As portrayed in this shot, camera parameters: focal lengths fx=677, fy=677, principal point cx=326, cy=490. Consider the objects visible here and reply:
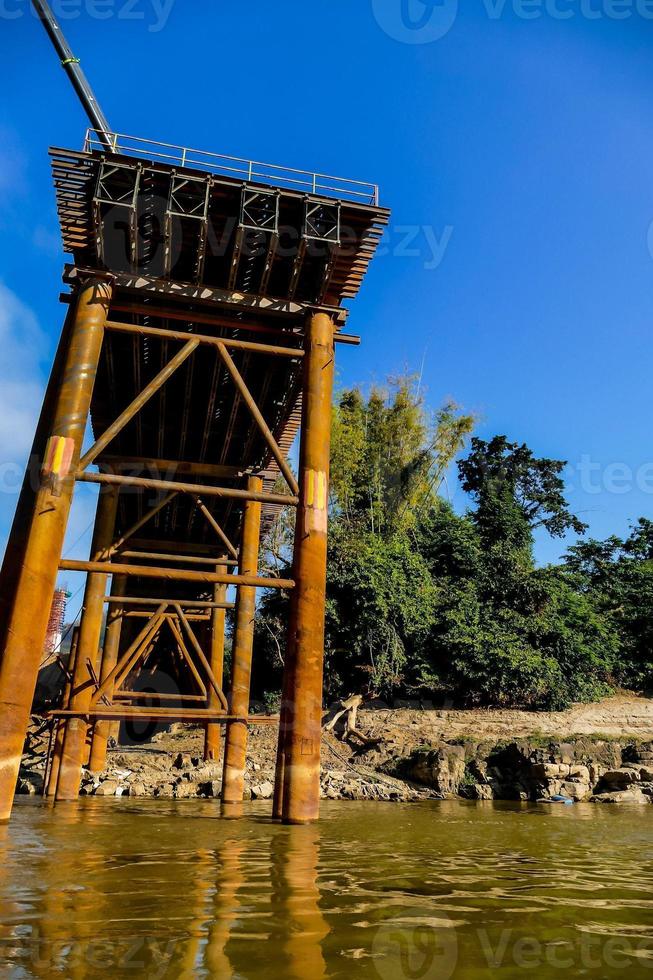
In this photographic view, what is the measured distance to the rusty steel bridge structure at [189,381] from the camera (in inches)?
274

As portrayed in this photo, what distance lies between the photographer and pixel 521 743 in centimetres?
1938

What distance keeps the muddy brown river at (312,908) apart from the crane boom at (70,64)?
1897cm

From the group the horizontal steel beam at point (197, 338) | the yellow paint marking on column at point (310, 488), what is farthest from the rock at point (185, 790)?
the horizontal steel beam at point (197, 338)

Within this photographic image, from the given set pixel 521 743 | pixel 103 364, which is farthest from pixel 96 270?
pixel 521 743

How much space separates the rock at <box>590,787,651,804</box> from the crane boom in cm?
2127

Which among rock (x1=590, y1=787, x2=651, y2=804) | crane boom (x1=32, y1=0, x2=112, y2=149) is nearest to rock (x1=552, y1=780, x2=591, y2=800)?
rock (x1=590, y1=787, x2=651, y2=804)

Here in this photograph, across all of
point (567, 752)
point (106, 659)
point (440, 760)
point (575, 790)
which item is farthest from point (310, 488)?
point (567, 752)

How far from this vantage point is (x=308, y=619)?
7309mm

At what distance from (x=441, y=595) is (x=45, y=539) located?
2239 centimetres

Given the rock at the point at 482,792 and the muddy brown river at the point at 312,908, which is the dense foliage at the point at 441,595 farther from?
the muddy brown river at the point at 312,908

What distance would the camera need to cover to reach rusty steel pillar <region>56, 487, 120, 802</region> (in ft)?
34.8

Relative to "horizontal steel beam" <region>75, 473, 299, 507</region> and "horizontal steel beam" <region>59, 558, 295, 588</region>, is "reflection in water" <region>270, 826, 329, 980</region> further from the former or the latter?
"horizontal steel beam" <region>75, 473, 299, 507</region>

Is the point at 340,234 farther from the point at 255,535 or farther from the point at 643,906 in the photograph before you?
the point at 643,906

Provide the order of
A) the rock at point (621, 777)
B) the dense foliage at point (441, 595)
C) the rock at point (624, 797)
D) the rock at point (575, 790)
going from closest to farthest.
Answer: the rock at point (624, 797) → the rock at point (575, 790) → the rock at point (621, 777) → the dense foliage at point (441, 595)
